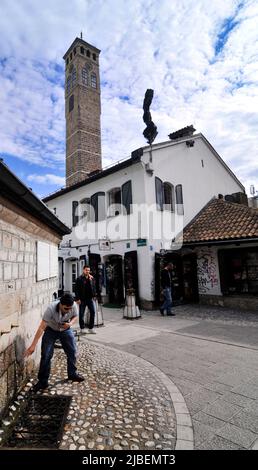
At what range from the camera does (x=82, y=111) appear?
2917 cm

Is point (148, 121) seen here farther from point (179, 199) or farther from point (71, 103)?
point (71, 103)

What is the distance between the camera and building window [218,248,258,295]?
33.2 ft

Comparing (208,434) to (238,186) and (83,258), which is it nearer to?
(83,258)

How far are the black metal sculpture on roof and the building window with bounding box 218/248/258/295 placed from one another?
5897mm

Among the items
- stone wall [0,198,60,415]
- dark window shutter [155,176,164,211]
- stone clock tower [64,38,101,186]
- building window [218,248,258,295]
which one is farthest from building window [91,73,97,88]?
stone wall [0,198,60,415]

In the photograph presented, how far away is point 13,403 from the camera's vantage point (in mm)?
A: 3121

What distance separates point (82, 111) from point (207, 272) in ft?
82.9

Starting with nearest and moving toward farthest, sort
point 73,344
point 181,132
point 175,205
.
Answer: point 73,344 → point 175,205 → point 181,132

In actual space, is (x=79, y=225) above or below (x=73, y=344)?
above

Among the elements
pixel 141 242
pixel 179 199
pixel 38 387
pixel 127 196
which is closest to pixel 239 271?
pixel 141 242

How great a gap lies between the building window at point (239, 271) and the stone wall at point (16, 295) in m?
8.39

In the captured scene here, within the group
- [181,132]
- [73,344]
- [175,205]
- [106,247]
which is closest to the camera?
[73,344]
